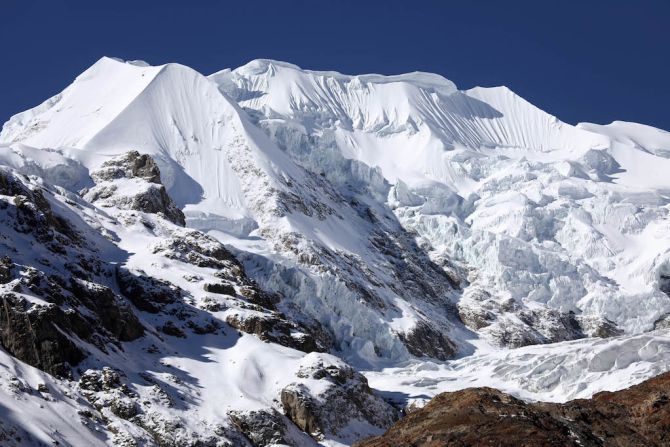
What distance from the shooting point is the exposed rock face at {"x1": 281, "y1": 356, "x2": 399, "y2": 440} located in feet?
322

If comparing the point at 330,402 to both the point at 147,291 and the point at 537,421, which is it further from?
the point at 537,421

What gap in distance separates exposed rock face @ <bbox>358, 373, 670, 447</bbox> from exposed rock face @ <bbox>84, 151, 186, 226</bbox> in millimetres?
121414

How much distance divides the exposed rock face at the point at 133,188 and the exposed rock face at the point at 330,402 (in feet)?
198

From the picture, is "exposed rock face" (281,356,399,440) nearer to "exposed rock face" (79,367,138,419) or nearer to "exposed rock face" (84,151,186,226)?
"exposed rock face" (79,367,138,419)

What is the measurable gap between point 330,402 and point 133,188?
3178 inches

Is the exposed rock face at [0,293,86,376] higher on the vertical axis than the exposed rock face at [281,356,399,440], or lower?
higher

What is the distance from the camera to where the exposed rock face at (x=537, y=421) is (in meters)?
35.7

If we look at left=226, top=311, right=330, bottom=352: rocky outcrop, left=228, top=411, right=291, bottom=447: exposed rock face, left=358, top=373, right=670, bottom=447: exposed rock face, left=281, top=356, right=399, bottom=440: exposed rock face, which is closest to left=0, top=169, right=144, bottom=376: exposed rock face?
left=226, top=311, right=330, bottom=352: rocky outcrop

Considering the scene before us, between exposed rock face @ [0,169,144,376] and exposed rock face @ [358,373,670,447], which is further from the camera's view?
exposed rock face @ [0,169,144,376]

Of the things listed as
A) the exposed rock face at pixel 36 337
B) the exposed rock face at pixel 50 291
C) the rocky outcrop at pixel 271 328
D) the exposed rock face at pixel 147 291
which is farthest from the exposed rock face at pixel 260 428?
the exposed rock face at pixel 147 291

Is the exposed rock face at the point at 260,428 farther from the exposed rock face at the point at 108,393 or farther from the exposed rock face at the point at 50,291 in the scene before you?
the exposed rock face at the point at 50,291

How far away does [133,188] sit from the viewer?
558 ft

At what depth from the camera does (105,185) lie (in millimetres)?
173500

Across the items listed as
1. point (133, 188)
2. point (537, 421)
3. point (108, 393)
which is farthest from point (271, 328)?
point (537, 421)
